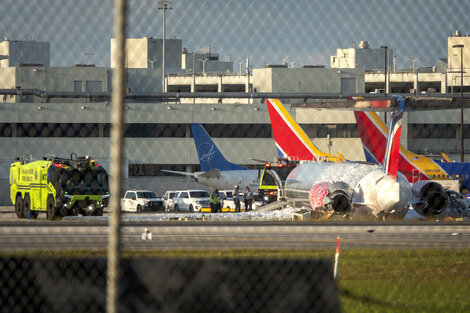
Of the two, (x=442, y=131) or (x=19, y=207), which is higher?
(x=442, y=131)

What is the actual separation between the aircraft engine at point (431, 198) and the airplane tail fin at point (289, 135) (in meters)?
15.2

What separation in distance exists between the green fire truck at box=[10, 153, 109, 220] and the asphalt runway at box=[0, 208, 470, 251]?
22.3ft

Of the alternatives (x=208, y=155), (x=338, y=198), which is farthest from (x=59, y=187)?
(x=208, y=155)

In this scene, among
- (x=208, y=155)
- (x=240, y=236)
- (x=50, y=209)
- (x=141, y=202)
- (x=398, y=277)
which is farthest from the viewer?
(x=208, y=155)

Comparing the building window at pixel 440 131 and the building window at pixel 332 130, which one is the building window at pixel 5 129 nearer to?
the building window at pixel 440 131

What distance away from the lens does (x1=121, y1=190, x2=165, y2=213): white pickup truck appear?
4594cm

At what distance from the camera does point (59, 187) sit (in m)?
28.2

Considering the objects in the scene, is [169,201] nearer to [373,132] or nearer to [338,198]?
[373,132]

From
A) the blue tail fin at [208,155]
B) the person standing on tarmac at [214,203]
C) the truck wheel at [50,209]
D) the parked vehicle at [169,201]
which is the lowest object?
the parked vehicle at [169,201]

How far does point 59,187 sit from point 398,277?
18.3 meters

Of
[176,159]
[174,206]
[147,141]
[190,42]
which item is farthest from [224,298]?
[176,159]

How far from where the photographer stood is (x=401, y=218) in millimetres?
26609

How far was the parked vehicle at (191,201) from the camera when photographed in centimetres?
4425

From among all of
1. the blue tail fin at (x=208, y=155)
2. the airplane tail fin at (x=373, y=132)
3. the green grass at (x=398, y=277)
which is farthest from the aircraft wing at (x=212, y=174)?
the green grass at (x=398, y=277)
